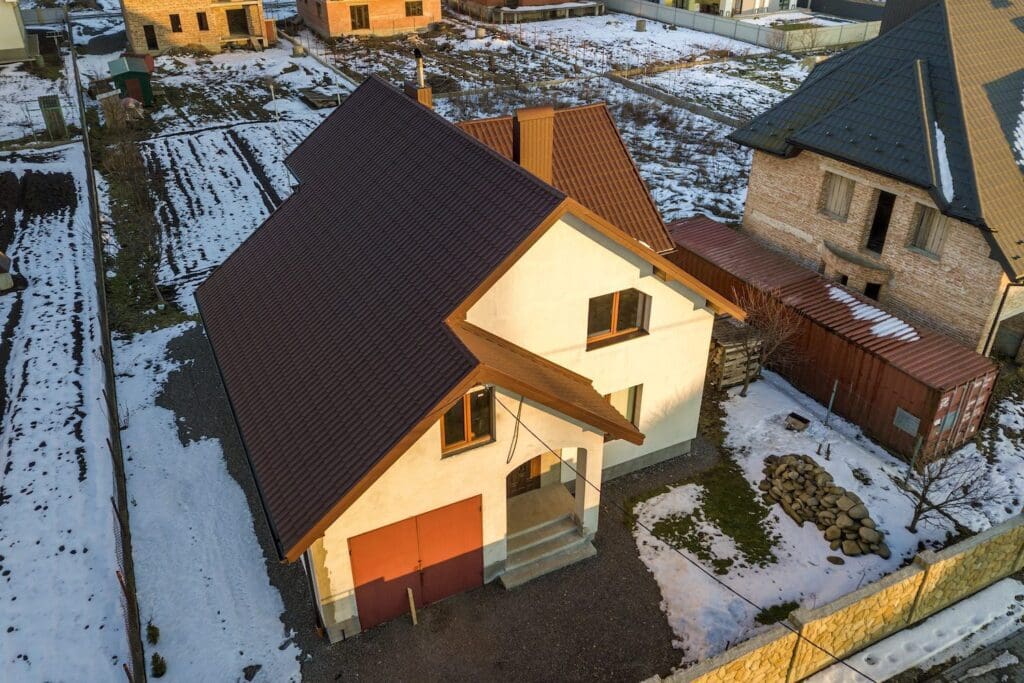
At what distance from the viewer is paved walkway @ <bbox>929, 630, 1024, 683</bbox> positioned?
1414cm

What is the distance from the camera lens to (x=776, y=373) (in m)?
22.5

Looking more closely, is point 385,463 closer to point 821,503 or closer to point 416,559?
point 416,559

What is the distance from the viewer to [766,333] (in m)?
20.8

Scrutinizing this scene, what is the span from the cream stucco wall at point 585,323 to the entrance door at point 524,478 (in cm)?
180

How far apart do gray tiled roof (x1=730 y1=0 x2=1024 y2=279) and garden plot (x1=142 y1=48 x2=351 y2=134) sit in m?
31.1

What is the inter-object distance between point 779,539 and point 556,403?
23.1 ft

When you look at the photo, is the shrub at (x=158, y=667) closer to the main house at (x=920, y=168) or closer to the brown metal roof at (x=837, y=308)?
the brown metal roof at (x=837, y=308)

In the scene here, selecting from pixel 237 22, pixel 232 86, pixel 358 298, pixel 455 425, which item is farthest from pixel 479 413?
pixel 237 22

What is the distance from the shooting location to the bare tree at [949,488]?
17.0m

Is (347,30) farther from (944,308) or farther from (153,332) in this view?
(944,308)

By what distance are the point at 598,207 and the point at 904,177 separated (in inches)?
341

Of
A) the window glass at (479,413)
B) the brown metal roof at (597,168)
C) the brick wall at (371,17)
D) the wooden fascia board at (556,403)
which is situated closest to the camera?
the wooden fascia board at (556,403)

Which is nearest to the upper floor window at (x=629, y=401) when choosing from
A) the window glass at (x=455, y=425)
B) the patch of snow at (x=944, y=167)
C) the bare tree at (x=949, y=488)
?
the window glass at (x=455, y=425)

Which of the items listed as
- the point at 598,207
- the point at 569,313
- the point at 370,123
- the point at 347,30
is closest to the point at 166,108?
the point at 347,30
